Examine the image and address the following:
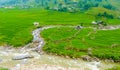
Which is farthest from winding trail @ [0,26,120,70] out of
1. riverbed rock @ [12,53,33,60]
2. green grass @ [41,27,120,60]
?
green grass @ [41,27,120,60]

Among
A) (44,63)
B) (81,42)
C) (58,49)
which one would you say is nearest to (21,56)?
(44,63)

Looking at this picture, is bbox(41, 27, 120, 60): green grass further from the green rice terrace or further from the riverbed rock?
the riverbed rock

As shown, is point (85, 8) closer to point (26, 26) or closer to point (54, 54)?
point (26, 26)

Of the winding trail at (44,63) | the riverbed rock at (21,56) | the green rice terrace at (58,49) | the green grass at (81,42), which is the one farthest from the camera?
the green grass at (81,42)

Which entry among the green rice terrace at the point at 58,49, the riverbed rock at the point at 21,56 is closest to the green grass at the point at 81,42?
the green rice terrace at the point at 58,49

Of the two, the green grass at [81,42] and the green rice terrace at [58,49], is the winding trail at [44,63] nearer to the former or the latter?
the green rice terrace at [58,49]

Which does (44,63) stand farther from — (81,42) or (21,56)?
(81,42)

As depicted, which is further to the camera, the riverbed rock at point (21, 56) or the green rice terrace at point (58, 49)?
the riverbed rock at point (21, 56)

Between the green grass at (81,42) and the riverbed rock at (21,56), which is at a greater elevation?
the riverbed rock at (21,56)

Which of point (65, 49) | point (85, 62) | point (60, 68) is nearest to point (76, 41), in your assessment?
point (65, 49)
